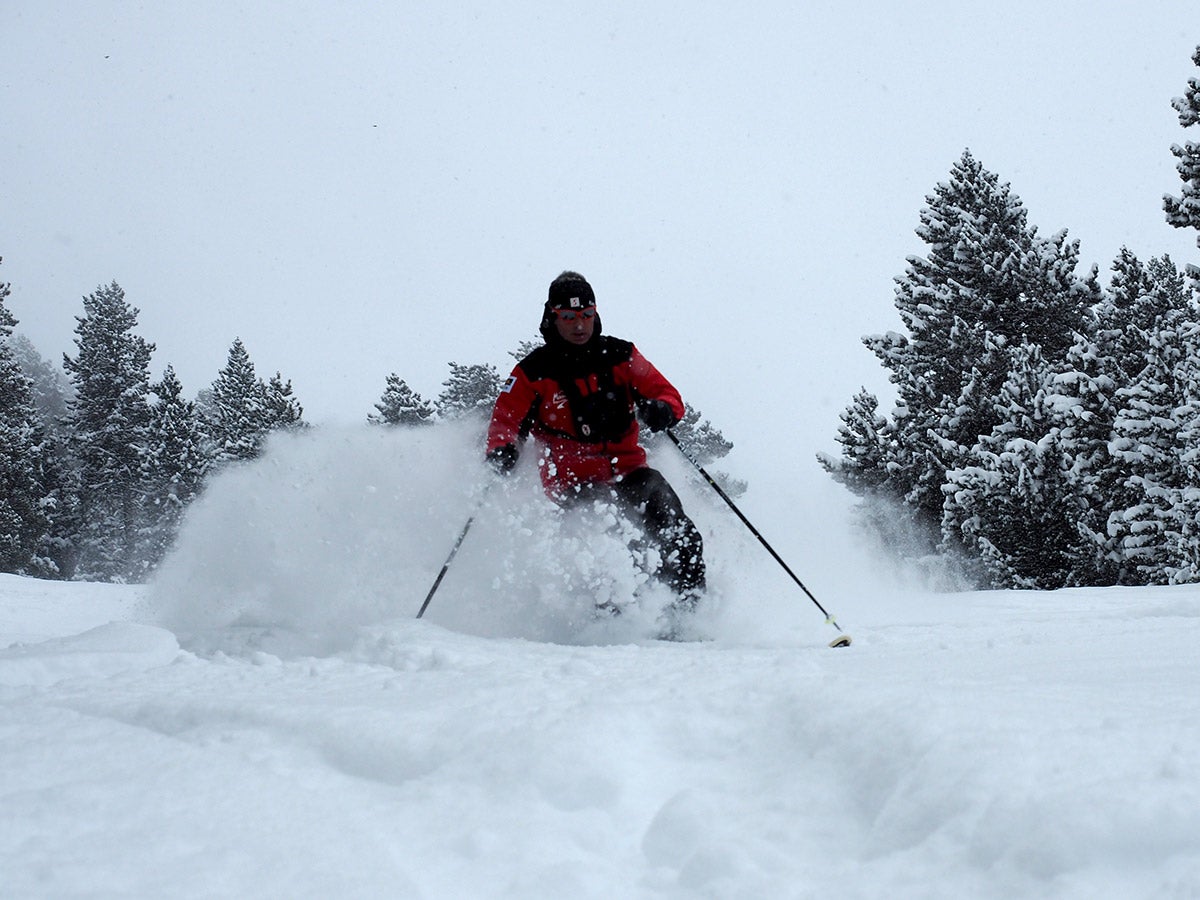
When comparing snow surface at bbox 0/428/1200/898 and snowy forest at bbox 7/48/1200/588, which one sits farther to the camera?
snowy forest at bbox 7/48/1200/588

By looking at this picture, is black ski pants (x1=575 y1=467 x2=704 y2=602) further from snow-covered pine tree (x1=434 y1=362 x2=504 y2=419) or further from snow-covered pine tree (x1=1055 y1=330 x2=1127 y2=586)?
snow-covered pine tree (x1=434 y1=362 x2=504 y2=419)

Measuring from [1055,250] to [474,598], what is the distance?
17.2 m

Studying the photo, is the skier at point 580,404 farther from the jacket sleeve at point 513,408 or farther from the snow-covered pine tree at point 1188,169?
the snow-covered pine tree at point 1188,169

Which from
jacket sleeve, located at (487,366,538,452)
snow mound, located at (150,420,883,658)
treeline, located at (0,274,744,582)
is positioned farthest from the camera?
treeline, located at (0,274,744,582)

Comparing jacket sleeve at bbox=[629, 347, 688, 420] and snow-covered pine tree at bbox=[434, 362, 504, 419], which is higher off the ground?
jacket sleeve at bbox=[629, 347, 688, 420]

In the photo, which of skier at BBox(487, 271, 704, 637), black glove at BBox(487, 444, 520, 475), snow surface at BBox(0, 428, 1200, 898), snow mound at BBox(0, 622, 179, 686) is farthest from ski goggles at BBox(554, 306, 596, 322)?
snow mound at BBox(0, 622, 179, 686)

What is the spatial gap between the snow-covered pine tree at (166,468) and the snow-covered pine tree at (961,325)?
23.4m

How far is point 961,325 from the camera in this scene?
17609mm

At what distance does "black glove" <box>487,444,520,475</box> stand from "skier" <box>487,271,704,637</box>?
11 cm

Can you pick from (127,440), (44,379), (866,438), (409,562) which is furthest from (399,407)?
(44,379)

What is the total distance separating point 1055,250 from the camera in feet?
59.6

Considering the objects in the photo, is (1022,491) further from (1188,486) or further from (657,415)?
(657,415)

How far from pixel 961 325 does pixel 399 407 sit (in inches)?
815

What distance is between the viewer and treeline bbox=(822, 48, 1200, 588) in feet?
43.3
